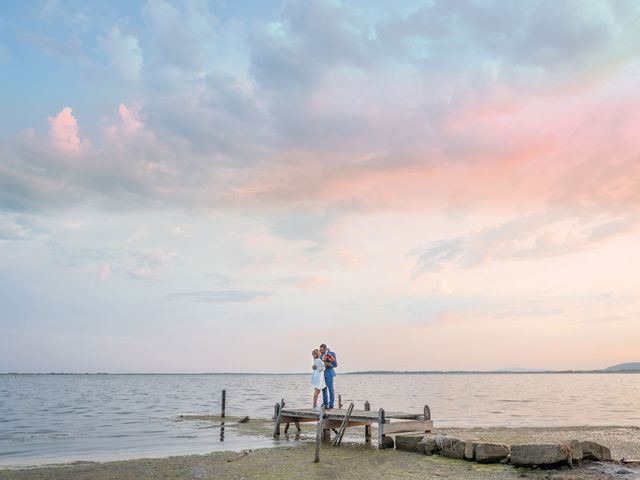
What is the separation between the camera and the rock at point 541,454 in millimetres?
14617

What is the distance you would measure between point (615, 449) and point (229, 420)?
22.1 metres

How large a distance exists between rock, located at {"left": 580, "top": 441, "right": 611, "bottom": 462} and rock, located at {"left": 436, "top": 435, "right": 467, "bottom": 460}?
3.16 meters

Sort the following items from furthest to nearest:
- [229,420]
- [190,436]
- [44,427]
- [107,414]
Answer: [107,414] → [229,420] → [44,427] → [190,436]

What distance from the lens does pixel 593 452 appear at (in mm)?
15508

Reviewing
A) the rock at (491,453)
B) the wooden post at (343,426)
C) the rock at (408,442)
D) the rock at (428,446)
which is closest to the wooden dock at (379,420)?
the wooden post at (343,426)

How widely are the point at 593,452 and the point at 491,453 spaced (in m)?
2.74

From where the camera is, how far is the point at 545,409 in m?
44.7

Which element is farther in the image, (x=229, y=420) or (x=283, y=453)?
(x=229, y=420)

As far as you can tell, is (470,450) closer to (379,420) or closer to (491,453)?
(491,453)

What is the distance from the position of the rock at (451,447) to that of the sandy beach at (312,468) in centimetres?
28

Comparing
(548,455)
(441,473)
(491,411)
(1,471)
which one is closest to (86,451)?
(1,471)

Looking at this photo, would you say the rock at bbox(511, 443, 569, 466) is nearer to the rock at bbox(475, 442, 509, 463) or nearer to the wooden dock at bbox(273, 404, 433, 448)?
the rock at bbox(475, 442, 509, 463)

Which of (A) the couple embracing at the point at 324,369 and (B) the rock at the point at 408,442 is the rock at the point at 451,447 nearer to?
(B) the rock at the point at 408,442

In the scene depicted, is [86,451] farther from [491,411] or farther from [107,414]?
[491,411]
